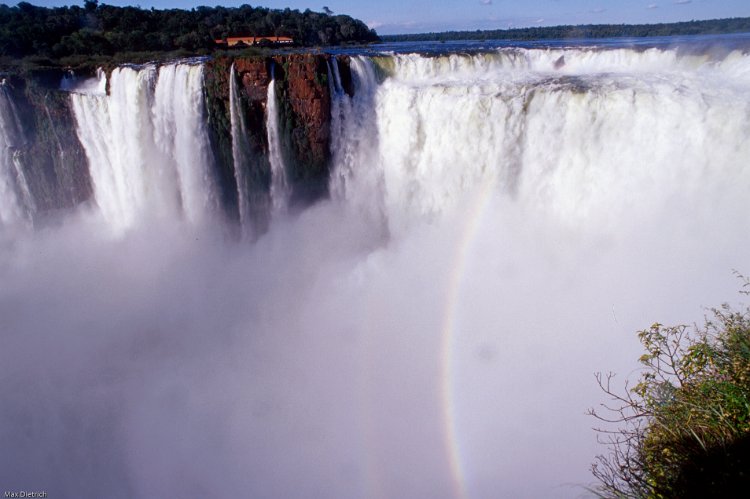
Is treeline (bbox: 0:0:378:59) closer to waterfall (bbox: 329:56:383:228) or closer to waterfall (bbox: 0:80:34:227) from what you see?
waterfall (bbox: 0:80:34:227)

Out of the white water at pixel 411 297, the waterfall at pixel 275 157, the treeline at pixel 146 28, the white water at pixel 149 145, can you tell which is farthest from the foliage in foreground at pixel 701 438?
the treeline at pixel 146 28

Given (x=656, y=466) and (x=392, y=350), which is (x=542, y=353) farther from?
(x=656, y=466)

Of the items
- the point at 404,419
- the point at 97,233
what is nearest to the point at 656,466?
the point at 404,419

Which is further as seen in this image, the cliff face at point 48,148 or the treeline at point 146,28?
the treeline at point 146,28

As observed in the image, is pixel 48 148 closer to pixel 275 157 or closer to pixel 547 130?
pixel 275 157

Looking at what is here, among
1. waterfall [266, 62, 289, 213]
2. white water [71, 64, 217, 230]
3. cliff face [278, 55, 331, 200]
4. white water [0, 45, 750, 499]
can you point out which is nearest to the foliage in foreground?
white water [0, 45, 750, 499]

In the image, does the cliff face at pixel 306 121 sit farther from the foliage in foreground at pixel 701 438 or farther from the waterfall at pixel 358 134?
the foliage in foreground at pixel 701 438
